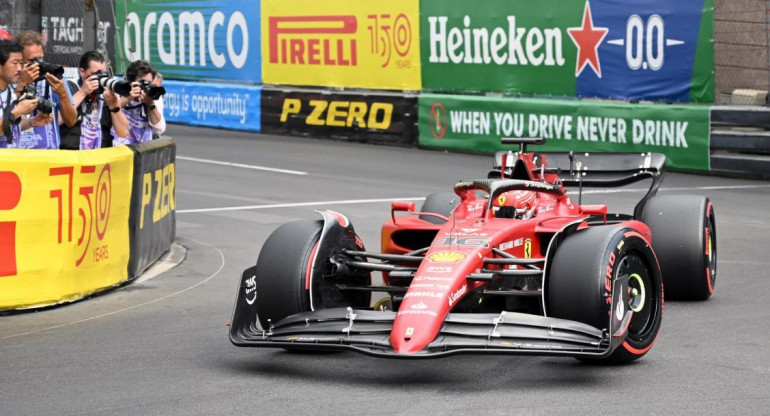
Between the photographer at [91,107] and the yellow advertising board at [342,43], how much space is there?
11.7 m

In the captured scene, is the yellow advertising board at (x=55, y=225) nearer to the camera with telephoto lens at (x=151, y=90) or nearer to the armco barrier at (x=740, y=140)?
the camera with telephoto lens at (x=151, y=90)

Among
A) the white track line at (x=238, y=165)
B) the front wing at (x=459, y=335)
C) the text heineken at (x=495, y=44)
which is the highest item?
the text heineken at (x=495, y=44)

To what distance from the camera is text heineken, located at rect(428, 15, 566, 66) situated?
2027cm

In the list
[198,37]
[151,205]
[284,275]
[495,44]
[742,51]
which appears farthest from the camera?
[198,37]

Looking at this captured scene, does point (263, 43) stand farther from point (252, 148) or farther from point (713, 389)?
point (713, 389)

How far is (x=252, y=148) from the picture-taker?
22719mm

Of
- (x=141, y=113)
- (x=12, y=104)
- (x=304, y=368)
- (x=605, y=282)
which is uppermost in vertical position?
(x=12, y=104)

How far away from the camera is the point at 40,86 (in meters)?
10.4

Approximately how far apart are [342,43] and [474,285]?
658 inches

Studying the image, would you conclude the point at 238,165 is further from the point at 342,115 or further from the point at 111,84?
the point at 111,84

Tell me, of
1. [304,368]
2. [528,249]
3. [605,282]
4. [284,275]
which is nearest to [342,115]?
[528,249]

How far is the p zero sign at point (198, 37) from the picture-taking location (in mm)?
26094

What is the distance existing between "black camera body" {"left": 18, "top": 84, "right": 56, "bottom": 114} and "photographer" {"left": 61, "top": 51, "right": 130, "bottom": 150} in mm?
889

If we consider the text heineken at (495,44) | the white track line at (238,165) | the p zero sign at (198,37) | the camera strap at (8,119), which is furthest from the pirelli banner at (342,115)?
the camera strap at (8,119)
